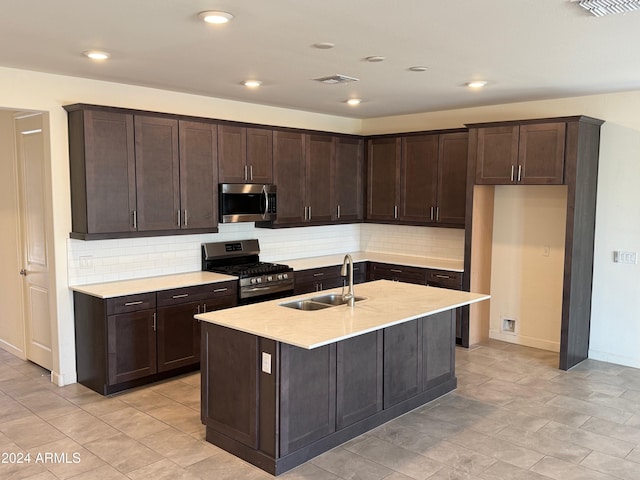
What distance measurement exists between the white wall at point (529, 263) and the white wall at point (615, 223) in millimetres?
393

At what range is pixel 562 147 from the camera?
17.7 feet

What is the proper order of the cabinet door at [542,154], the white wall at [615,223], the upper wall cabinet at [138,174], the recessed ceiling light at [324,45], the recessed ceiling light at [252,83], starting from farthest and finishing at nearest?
the white wall at [615,223] < the cabinet door at [542,154] < the recessed ceiling light at [252,83] < the upper wall cabinet at [138,174] < the recessed ceiling light at [324,45]

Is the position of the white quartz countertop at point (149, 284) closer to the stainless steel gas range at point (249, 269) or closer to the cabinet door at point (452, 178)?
the stainless steel gas range at point (249, 269)

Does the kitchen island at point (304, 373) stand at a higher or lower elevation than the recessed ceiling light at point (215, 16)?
lower

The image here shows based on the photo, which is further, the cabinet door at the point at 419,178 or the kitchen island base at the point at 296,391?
the cabinet door at the point at 419,178

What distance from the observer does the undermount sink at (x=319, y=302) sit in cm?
435

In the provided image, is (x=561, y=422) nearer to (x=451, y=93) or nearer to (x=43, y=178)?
(x=451, y=93)

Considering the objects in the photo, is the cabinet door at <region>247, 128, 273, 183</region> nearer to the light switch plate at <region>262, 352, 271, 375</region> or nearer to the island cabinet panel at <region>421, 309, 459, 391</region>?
the island cabinet panel at <region>421, 309, 459, 391</region>

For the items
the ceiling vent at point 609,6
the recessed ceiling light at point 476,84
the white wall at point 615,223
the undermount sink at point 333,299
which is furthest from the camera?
the white wall at point 615,223

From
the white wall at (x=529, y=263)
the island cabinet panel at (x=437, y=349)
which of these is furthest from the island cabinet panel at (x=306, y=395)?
the white wall at (x=529, y=263)

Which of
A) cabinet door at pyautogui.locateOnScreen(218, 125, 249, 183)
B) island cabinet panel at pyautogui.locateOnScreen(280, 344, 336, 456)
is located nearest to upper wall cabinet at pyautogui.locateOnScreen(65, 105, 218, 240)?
cabinet door at pyautogui.locateOnScreen(218, 125, 249, 183)

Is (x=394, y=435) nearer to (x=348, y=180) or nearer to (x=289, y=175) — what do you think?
(x=289, y=175)

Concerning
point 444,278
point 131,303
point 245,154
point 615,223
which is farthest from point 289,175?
point 615,223

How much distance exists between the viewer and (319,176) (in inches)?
271
